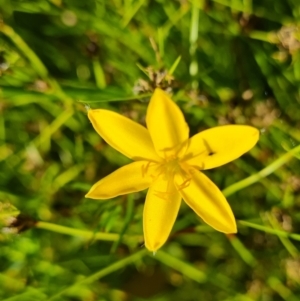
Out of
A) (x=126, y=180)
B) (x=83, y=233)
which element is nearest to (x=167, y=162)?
(x=126, y=180)

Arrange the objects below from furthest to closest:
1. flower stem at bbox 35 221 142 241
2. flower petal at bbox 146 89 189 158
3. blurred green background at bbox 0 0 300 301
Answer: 1. blurred green background at bbox 0 0 300 301
2. flower stem at bbox 35 221 142 241
3. flower petal at bbox 146 89 189 158

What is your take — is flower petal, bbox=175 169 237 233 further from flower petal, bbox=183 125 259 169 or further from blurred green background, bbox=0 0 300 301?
blurred green background, bbox=0 0 300 301

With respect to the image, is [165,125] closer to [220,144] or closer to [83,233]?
[220,144]

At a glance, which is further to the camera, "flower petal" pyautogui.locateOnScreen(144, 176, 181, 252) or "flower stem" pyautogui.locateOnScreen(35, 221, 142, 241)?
"flower stem" pyautogui.locateOnScreen(35, 221, 142, 241)

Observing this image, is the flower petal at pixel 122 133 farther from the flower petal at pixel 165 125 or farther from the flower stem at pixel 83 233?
the flower stem at pixel 83 233

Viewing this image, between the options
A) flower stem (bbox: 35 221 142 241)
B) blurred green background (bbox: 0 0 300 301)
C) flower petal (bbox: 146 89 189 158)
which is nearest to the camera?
flower petal (bbox: 146 89 189 158)

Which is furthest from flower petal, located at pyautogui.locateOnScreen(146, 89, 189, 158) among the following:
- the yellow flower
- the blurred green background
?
the blurred green background

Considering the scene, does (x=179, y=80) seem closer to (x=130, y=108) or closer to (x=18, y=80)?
(x=130, y=108)

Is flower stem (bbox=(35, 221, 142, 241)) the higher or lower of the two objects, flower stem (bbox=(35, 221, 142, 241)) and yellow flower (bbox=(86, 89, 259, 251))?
the lower

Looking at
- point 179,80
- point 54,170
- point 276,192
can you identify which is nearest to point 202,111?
point 179,80
